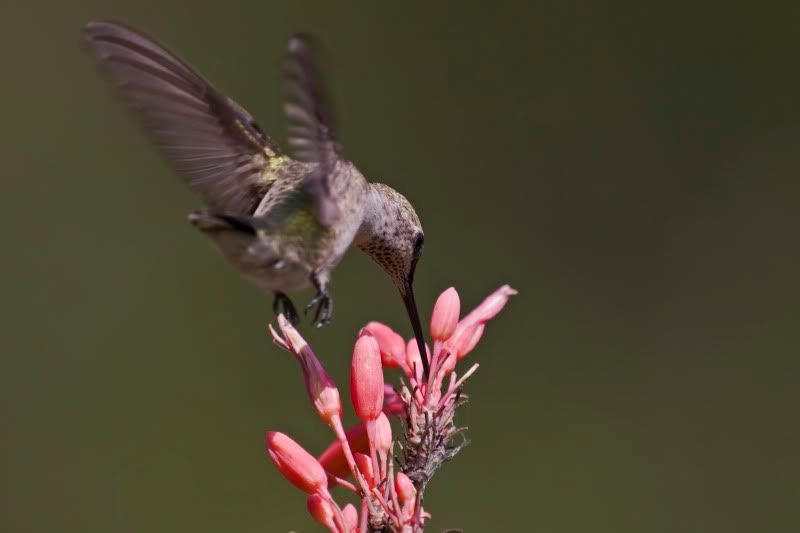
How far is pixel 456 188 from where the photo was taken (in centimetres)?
594

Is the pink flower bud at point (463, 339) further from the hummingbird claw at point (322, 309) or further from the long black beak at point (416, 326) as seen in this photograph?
the hummingbird claw at point (322, 309)

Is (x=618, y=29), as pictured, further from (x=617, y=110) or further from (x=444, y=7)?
(x=444, y=7)

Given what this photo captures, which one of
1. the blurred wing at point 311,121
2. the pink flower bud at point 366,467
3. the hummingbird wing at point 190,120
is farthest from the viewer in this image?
the hummingbird wing at point 190,120

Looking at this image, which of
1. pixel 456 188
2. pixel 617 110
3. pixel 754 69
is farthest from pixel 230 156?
pixel 754 69

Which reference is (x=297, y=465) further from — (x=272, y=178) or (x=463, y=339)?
(x=272, y=178)

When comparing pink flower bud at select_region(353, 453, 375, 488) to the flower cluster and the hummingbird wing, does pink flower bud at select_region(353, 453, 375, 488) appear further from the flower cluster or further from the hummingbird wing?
the hummingbird wing

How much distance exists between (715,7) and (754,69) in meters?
A: 0.52

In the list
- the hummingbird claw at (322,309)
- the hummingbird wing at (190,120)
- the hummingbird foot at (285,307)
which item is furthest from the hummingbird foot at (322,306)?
the hummingbird wing at (190,120)

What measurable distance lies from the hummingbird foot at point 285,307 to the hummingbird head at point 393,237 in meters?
0.30

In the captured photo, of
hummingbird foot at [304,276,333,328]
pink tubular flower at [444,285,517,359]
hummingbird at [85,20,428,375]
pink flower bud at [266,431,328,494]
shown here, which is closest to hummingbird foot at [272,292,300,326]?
hummingbird at [85,20,428,375]

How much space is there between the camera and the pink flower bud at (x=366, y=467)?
202cm

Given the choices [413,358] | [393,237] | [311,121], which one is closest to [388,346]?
[413,358]

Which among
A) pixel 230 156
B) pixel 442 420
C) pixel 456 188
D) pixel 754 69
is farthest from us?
pixel 754 69

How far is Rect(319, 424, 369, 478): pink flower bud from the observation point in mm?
2160
